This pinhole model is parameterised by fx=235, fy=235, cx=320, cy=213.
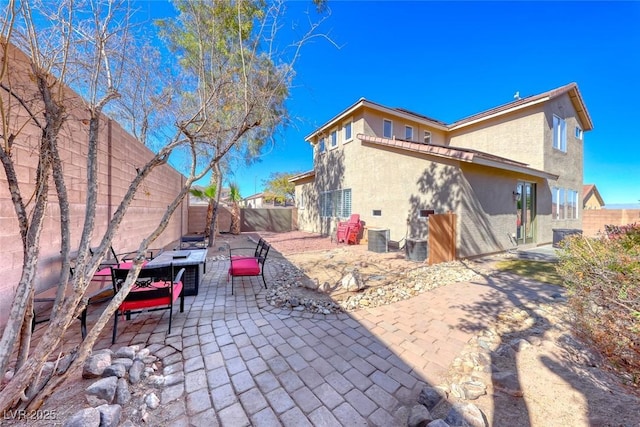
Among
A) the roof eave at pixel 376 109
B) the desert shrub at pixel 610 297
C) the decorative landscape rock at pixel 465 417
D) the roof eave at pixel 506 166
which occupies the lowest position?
the decorative landscape rock at pixel 465 417

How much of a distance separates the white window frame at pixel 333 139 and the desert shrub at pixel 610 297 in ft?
38.2

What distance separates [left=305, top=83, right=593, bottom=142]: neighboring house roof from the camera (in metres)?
10.4

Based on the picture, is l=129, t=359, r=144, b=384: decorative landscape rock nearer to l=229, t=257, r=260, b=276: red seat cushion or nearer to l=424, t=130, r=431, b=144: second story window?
l=229, t=257, r=260, b=276: red seat cushion

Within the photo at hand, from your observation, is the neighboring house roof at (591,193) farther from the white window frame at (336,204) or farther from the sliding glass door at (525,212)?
the white window frame at (336,204)

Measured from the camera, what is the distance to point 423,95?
14.7m

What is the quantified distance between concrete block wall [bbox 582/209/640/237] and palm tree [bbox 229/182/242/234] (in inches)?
861

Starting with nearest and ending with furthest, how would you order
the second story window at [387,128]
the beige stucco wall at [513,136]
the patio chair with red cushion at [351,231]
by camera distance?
1. the patio chair with red cushion at [351,231]
2. the beige stucco wall at [513,136]
3. the second story window at [387,128]

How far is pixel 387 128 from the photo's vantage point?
11797 millimetres

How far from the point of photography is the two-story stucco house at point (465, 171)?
773 cm

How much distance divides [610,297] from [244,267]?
4.85 meters

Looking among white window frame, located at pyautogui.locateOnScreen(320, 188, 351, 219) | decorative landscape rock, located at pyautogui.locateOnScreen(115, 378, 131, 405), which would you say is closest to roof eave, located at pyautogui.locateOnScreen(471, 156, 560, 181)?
white window frame, located at pyautogui.locateOnScreen(320, 188, 351, 219)

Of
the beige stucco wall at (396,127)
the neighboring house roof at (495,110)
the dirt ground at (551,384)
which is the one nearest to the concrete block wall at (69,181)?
the dirt ground at (551,384)

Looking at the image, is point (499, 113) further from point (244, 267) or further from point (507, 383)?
point (244, 267)

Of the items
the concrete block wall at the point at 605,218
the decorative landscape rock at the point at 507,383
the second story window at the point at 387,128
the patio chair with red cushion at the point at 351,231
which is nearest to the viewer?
the decorative landscape rock at the point at 507,383
